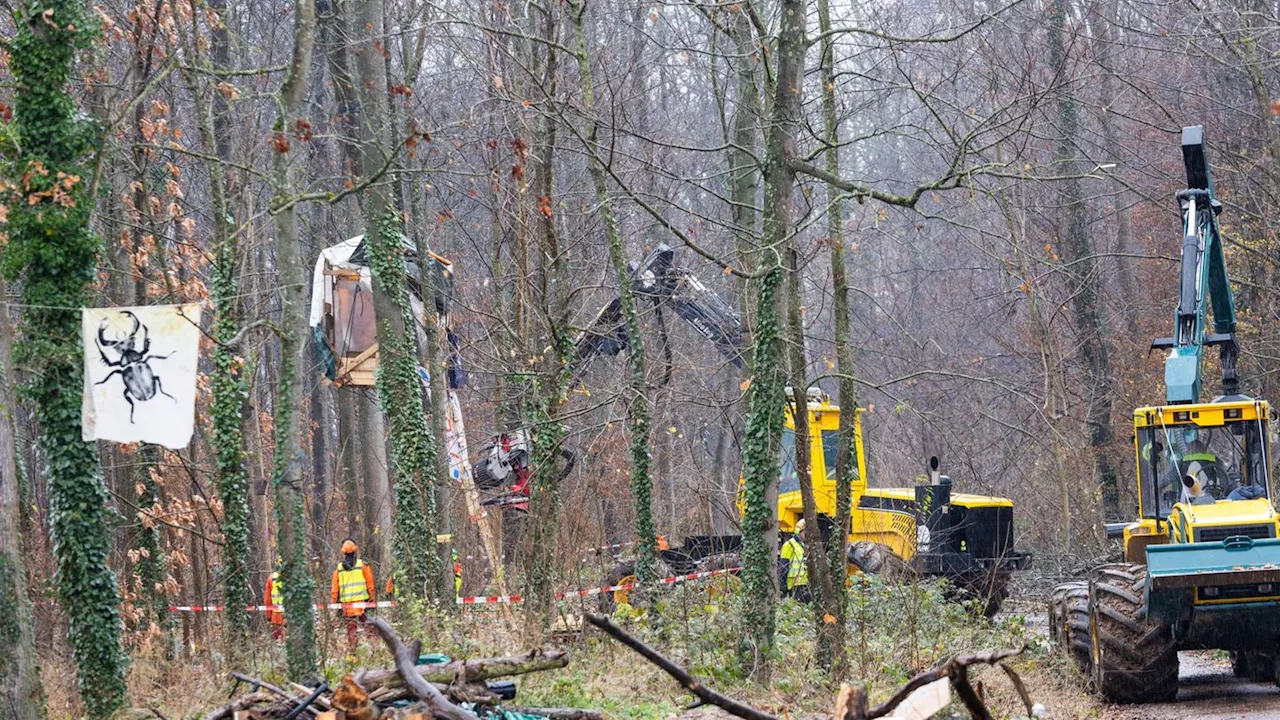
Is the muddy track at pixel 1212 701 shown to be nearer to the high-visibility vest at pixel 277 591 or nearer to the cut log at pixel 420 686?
the cut log at pixel 420 686

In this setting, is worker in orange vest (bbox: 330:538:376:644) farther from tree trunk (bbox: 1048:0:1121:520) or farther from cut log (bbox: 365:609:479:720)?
tree trunk (bbox: 1048:0:1121:520)

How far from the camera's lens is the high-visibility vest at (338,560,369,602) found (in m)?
19.1

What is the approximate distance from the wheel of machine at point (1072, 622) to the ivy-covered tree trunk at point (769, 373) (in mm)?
3407

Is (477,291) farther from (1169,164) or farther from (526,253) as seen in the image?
(1169,164)

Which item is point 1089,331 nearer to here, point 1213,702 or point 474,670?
point 1213,702

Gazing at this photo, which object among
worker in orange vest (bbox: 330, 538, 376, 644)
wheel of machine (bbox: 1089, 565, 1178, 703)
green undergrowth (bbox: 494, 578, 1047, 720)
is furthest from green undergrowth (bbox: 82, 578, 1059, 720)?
worker in orange vest (bbox: 330, 538, 376, 644)

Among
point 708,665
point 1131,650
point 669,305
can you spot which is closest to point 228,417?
point 669,305

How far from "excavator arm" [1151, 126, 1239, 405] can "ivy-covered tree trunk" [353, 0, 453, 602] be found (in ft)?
31.7

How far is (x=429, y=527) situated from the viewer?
17297mm

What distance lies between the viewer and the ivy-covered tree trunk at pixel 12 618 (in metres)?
10.6

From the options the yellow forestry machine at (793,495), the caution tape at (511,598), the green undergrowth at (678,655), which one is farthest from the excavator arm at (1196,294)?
the caution tape at (511,598)

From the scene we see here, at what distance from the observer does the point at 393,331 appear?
19453 millimetres

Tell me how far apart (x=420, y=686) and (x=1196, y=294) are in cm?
962

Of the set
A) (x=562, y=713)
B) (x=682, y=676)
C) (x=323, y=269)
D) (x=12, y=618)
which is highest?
(x=323, y=269)
